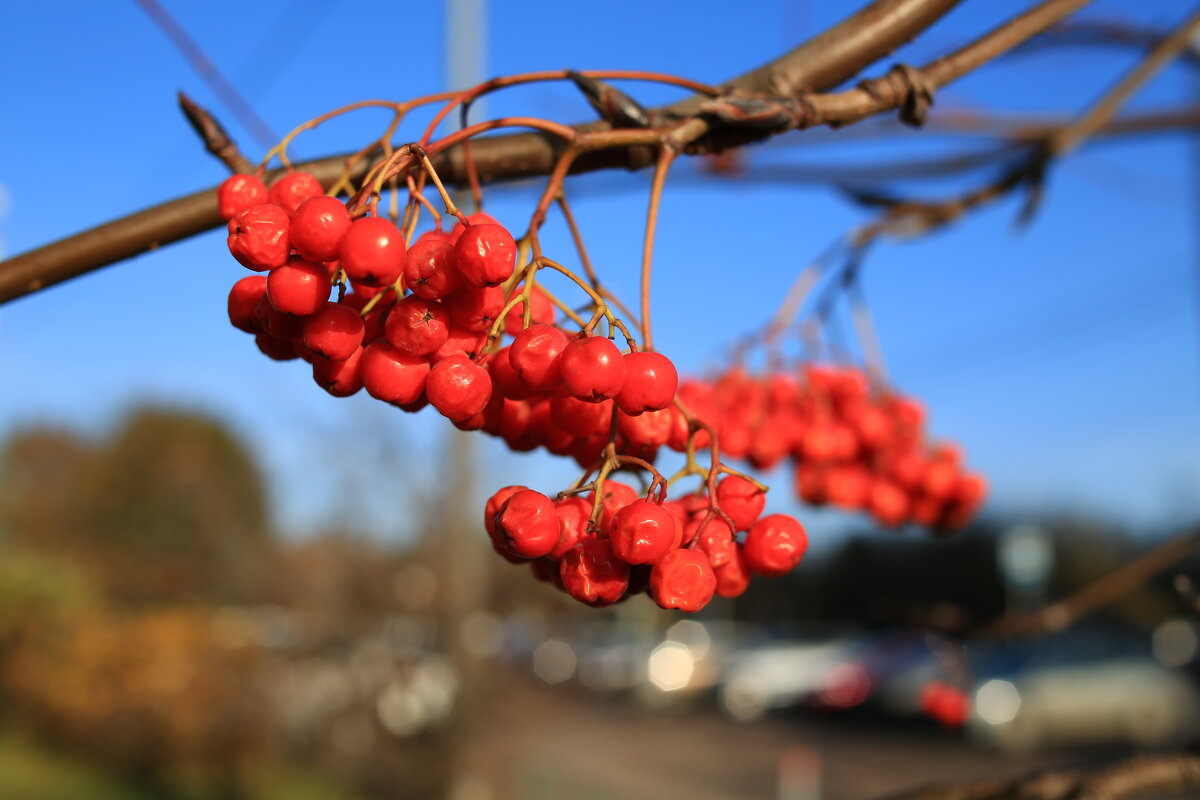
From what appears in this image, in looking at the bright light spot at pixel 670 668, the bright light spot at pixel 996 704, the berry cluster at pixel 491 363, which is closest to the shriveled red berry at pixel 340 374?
the berry cluster at pixel 491 363

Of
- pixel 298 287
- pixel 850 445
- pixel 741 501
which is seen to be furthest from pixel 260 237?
pixel 850 445

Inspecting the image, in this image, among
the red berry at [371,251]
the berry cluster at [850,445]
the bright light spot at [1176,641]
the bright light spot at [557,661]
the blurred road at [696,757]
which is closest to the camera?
the red berry at [371,251]

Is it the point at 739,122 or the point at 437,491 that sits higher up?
the point at 437,491

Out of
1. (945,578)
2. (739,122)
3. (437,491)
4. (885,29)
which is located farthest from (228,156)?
(945,578)

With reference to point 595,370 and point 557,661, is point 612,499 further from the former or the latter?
point 557,661

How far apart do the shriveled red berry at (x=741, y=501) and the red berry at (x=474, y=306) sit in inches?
11.8

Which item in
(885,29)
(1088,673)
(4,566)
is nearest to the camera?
(885,29)

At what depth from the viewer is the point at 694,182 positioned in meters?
2.93

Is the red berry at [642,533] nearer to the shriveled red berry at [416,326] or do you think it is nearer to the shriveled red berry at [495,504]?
the shriveled red berry at [495,504]

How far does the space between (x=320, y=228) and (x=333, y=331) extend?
0.29 ft

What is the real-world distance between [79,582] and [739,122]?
55.6 ft

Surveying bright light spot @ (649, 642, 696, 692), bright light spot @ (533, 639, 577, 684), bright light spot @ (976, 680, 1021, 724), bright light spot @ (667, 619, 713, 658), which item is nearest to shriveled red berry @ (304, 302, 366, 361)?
bright light spot @ (976, 680, 1021, 724)

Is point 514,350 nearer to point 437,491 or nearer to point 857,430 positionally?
point 857,430

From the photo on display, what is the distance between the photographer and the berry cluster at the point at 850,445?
204 cm
